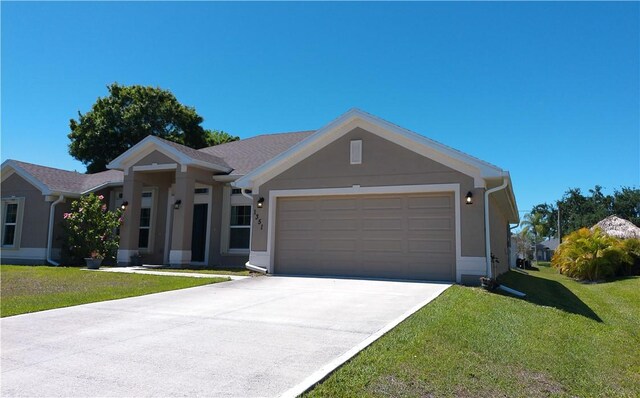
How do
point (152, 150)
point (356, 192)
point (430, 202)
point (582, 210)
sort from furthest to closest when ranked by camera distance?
point (582, 210), point (152, 150), point (356, 192), point (430, 202)

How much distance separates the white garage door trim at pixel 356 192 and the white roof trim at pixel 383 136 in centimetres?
59

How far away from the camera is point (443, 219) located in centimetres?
1154

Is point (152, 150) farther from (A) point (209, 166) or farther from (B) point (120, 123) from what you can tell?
(B) point (120, 123)

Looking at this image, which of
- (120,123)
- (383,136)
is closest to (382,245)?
(383,136)

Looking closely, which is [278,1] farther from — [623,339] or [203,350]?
[623,339]

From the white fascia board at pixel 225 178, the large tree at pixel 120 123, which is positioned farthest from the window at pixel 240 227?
the large tree at pixel 120 123

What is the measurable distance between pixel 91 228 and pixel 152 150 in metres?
3.80

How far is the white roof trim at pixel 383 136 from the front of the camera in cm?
1107

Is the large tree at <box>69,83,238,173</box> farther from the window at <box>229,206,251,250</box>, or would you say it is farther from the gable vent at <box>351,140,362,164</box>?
the gable vent at <box>351,140,362,164</box>

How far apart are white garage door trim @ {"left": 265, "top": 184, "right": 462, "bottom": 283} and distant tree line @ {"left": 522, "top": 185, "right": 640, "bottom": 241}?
2006 inches

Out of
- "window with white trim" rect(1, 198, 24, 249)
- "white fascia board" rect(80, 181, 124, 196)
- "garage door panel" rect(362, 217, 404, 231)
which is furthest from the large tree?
"garage door panel" rect(362, 217, 404, 231)

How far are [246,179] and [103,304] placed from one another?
6.47 meters

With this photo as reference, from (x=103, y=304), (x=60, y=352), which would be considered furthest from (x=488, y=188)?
(x=60, y=352)

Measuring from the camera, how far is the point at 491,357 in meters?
5.03
